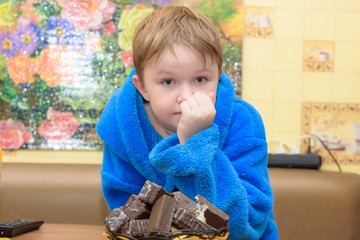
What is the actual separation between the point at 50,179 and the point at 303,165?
1.08 metres

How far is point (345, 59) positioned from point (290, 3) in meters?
0.36

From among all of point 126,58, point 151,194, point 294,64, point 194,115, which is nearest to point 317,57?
point 294,64

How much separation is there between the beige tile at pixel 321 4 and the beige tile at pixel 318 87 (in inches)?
12.1

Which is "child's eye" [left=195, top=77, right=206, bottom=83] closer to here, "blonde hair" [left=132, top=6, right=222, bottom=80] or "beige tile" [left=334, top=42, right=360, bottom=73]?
"blonde hair" [left=132, top=6, right=222, bottom=80]

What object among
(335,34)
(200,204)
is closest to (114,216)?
(200,204)

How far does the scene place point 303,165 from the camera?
1.91 meters

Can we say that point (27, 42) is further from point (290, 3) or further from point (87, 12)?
point (290, 3)

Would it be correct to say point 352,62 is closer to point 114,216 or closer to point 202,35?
point 202,35

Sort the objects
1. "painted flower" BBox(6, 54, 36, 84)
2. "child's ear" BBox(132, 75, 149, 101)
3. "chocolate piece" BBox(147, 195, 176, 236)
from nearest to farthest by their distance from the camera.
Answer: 1. "chocolate piece" BBox(147, 195, 176, 236)
2. "child's ear" BBox(132, 75, 149, 101)
3. "painted flower" BBox(6, 54, 36, 84)

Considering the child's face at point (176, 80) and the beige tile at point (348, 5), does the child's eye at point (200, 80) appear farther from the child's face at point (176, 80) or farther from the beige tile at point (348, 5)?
the beige tile at point (348, 5)

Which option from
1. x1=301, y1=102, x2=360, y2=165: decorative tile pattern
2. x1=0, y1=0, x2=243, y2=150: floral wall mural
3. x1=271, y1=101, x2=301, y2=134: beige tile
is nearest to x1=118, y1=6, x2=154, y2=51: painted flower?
x1=0, y1=0, x2=243, y2=150: floral wall mural

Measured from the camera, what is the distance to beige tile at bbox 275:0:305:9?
2.01 metres

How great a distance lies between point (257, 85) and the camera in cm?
202

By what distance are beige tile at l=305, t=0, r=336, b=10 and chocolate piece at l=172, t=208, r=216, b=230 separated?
5.60 ft
